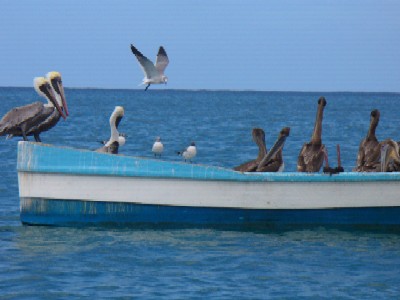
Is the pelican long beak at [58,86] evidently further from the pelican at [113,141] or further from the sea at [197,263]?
the sea at [197,263]

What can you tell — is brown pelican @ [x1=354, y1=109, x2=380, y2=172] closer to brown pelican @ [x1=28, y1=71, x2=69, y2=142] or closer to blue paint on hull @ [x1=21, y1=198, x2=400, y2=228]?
blue paint on hull @ [x1=21, y1=198, x2=400, y2=228]

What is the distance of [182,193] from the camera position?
16.7m

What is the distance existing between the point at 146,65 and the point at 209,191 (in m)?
7.56

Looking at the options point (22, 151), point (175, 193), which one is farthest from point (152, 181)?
point (22, 151)

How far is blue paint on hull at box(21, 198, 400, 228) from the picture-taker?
16.8 m

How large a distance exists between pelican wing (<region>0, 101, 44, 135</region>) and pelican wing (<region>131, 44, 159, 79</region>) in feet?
19.3

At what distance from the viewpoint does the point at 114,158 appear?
1658 cm

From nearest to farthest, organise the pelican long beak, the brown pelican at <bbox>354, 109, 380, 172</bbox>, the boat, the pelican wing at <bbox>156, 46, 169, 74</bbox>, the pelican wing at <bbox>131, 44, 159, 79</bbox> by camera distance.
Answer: the boat, the brown pelican at <bbox>354, 109, 380, 172</bbox>, the pelican long beak, the pelican wing at <bbox>131, 44, 159, 79</bbox>, the pelican wing at <bbox>156, 46, 169, 74</bbox>

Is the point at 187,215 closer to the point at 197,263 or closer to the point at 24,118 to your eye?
the point at 197,263

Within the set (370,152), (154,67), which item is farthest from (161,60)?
(370,152)

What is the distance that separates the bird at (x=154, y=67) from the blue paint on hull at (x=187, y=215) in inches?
255

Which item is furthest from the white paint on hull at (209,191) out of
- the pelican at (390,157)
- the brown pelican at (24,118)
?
A: the brown pelican at (24,118)

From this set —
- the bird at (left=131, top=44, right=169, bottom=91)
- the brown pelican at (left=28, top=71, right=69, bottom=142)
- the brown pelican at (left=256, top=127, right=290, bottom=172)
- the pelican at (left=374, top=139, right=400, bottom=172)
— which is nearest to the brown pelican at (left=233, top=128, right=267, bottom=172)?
the brown pelican at (left=256, top=127, right=290, bottom=172)

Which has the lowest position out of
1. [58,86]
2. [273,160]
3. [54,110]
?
[273,160]
